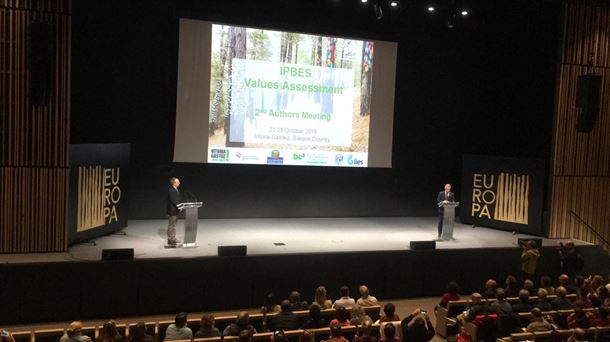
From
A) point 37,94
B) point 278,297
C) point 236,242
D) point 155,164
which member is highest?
point 37,94

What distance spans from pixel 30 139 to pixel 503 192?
371 inches

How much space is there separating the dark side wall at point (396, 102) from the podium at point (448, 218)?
9.57 ft

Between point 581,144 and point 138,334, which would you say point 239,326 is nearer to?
point 138,334

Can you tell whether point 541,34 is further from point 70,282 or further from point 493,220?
point 70,282

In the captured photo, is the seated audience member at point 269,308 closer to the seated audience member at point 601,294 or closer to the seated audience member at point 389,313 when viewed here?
the seated audience member at point 389,313

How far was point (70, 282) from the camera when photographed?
905cm

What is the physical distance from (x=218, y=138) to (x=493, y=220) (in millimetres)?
6199

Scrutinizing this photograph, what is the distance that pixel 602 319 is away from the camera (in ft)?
23.5

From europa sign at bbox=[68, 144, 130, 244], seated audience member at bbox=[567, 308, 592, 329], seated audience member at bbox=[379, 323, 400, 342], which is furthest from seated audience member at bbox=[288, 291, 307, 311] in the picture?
europa sign at bbox=[68, 144, 130, 244]

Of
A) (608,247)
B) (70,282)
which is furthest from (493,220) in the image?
(70,282)

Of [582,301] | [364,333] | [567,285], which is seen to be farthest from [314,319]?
[567,285]

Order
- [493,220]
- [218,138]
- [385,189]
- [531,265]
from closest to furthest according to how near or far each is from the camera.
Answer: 1. [531,265]
2. [218,138]
3. [493,220]
4. [385,189]

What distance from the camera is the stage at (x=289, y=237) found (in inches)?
393

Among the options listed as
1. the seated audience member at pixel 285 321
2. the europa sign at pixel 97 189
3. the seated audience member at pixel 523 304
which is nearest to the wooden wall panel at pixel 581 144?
the seated audience member at pixel 523 304
